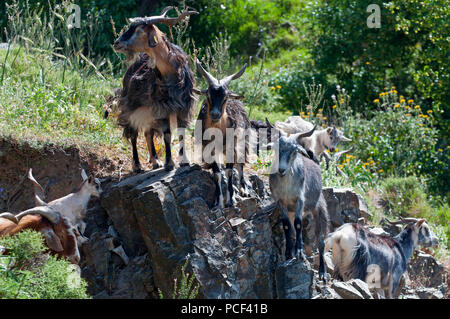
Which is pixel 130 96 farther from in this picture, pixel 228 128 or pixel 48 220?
Result: pixel 48 220

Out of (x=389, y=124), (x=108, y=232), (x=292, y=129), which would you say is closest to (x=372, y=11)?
(x=389, y=124)

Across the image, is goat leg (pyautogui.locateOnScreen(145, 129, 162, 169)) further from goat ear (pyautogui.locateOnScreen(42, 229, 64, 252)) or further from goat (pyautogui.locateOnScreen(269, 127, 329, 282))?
goat ear (pyautogui.locateOnScreen(42, 229, 64, 252))

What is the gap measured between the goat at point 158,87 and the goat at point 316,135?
2.25 metres

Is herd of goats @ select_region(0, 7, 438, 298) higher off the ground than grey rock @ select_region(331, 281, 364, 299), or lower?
higher

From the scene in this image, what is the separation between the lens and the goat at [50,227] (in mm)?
6090

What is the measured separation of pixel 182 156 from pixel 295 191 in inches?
52.8

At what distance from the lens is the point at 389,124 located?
1201 cm

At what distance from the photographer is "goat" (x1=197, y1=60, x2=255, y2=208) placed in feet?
21.6

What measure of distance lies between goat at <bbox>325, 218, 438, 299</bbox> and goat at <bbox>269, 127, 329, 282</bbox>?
0.35 m

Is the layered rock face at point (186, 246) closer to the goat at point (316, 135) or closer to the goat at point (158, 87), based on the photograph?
the goat at point (158, 87)

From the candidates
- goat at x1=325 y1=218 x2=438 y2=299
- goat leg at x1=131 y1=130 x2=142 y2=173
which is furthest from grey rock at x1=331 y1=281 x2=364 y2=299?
goat leg at x1=131 y1=130 x2=142 y2=173

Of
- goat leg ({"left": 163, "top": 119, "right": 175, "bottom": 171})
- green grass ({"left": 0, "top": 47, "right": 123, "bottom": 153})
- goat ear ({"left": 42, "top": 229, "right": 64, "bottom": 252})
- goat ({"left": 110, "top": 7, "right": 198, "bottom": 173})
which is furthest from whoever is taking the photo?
green grass ({"left": 0, "top": 47, "right": 123, "bottom": 153})

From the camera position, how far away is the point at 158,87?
6.95 m

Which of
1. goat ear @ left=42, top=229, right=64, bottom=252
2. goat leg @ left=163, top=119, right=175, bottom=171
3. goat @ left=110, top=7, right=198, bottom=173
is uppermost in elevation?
goat @ left=110, top=7, right=198, bottom=173
